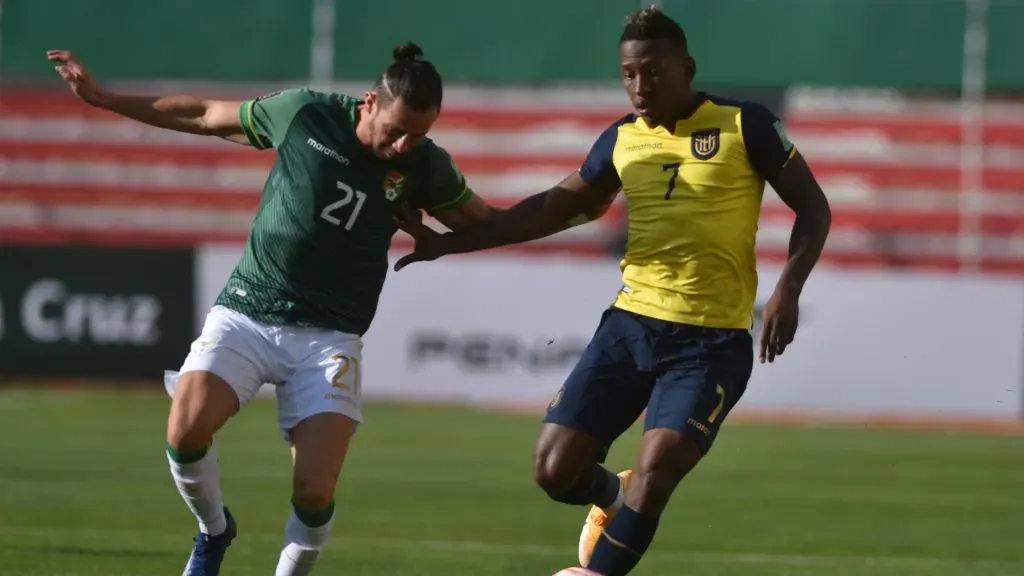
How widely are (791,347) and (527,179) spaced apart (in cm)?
737

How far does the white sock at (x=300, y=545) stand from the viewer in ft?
24.1

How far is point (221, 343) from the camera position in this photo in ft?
24.5

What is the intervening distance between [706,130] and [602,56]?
13.2 meters

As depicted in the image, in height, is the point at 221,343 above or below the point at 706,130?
below

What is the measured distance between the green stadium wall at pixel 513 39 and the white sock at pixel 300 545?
13534 mm

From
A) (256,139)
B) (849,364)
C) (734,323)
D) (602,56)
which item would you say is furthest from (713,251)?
(602,56)

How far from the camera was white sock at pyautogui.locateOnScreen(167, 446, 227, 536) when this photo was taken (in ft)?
24.6

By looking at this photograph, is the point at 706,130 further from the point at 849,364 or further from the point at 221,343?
the point at 849,364

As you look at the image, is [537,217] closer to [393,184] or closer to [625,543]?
[393,184]

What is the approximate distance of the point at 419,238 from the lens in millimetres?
8086

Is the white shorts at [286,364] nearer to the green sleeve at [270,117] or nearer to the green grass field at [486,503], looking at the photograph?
the green sleeve at [270,117]

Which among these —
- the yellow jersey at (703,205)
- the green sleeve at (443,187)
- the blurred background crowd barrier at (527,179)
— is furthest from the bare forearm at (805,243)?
the blurred background crowd barrier at (527,179)

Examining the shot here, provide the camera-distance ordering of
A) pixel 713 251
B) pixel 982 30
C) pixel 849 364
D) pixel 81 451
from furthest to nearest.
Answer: pixel 982 30 < pixel 849 364 < pixel 81 451 < pixel 713 251

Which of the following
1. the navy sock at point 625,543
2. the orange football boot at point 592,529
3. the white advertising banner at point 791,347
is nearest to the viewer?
the navy sock at point 625,543
